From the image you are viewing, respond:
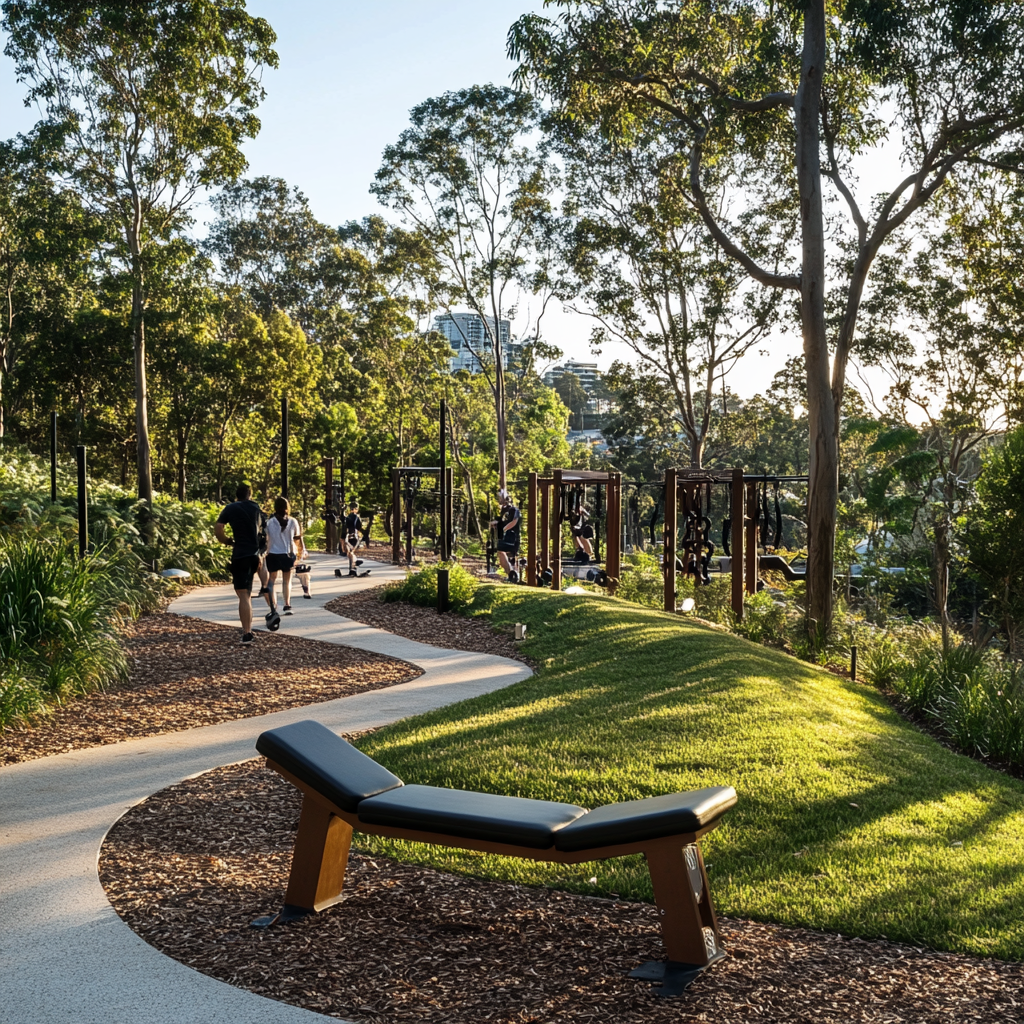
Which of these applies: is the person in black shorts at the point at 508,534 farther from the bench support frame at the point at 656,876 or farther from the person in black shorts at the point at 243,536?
the bench support frame at the point at 656,876

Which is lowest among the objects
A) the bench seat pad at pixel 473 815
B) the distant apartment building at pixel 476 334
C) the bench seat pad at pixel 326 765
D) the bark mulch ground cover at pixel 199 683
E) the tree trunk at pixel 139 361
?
the bark mulch ground cover at pixel 199 683

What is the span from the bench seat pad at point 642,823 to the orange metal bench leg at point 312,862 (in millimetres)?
1060

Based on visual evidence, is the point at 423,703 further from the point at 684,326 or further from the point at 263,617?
the point at 684,326

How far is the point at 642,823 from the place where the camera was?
3.19 metres

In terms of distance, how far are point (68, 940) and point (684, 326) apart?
2397 cm

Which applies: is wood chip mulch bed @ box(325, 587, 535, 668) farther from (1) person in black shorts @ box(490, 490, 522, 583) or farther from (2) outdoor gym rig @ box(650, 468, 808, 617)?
(2) outdoor gym rig @ box(650, 468, 808, 617)

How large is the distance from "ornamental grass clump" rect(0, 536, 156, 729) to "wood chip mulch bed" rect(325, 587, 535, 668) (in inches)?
159

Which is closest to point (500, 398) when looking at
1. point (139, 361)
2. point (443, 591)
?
point (139, 361)

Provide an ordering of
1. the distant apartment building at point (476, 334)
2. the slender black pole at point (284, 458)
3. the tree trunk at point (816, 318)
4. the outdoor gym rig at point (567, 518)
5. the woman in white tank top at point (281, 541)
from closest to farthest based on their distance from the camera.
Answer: the woman in white tank top at point (281, 541)
the tree trunk at point (816, 318)
the slender black pole at point (284, 458)
the outdoor gym rig at point (567, 518)
the distant apartment building at point (476, 334)

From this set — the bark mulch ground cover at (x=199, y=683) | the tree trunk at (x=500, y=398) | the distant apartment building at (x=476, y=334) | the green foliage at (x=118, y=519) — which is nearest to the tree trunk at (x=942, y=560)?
the tree trunk at (x=500, y=398)

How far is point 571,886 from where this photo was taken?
4219 mm

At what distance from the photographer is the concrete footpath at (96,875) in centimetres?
309

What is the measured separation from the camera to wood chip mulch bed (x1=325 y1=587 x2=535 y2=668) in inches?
446

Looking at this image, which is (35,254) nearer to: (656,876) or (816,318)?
(816,318)
